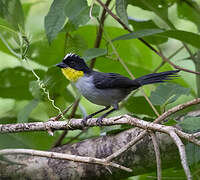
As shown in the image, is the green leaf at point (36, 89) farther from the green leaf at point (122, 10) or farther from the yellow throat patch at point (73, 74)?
the green leaf at point (122, 10)

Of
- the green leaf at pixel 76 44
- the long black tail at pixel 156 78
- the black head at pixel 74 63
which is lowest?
the long black tail at pixel 156 78

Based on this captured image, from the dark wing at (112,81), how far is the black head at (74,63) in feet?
0.39

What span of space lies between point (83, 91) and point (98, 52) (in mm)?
583

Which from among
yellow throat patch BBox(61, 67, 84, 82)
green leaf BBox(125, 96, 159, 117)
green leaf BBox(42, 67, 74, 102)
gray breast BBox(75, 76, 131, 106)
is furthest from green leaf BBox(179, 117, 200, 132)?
yellow throat patch BBox(61, 67, 84, 82)

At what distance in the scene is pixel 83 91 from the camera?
115 inches

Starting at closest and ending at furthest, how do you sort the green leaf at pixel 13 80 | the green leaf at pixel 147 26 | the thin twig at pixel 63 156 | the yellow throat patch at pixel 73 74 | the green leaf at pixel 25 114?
the thin twig at pixel 63 156, the green leaf at pixel 25 114, the green leaf at pixel 147 26, the yellow throat patch at pixel 73 74, the green leaf at pixel 13 80

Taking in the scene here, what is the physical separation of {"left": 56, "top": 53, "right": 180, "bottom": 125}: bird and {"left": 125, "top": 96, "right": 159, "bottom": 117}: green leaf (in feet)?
0.32

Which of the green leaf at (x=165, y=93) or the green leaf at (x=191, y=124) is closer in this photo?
the green leaf at (x=191, y=124)

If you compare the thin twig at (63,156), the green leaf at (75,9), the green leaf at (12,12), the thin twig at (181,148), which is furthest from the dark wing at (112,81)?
the thin twig at (181,148)

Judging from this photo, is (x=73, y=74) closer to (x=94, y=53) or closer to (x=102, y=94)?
(x=102, y=94)

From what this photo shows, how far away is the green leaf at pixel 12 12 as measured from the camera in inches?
95.0

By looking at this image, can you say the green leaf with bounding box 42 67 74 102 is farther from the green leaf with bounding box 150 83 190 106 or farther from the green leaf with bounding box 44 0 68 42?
the green leaf with bounding box 150 83 190 106

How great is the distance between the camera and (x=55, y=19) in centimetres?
229

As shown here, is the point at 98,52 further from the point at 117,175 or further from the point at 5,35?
the point at 5,35
